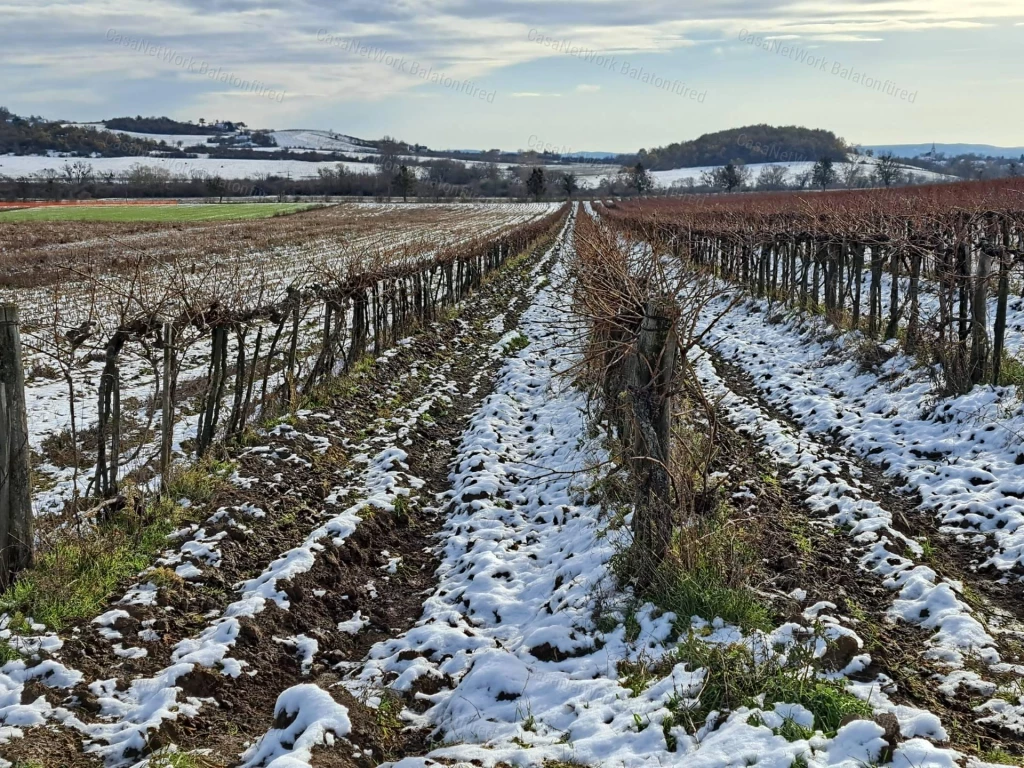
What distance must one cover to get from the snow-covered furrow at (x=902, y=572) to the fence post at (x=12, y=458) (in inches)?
232

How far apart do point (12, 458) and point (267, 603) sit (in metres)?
2.13

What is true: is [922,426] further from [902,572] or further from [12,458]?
[12,458]

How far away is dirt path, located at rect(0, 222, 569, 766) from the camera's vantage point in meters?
4.36

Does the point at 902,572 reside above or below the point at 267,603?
above

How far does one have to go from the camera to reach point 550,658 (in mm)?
5145

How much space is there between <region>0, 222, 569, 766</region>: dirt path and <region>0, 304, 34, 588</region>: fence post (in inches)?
31.8

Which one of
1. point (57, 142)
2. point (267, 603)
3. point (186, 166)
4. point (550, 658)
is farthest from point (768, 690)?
point (57, 142)

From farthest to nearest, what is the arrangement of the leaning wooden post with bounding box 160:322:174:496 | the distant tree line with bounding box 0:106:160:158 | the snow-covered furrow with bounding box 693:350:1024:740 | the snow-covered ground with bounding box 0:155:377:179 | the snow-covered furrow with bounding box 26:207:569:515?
the distant tree line with bounding box 0:106:160:158, the snow-covered ground with bounding box 0:155:377:179, the snow-covered furrow with bounding box 26:207:569:515, the leaning wooden post with bounding box 160:322:174:496, the snow-covered furrow with bounding box 693:350:1024:740

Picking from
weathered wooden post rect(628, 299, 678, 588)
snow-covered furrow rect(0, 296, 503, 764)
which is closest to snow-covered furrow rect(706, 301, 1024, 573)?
weathered wooden post rect(628, 299, 678, 588)

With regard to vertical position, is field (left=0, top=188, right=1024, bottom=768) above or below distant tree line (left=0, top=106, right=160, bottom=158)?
below

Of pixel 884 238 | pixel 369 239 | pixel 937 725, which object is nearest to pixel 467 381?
pixel 884 238

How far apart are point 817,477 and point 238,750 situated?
6102 millimetres

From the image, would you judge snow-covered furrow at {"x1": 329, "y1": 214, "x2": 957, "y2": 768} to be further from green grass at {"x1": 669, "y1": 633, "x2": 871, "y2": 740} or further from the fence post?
the fence post

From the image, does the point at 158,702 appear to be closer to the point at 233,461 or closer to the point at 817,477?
the point at 233,461
